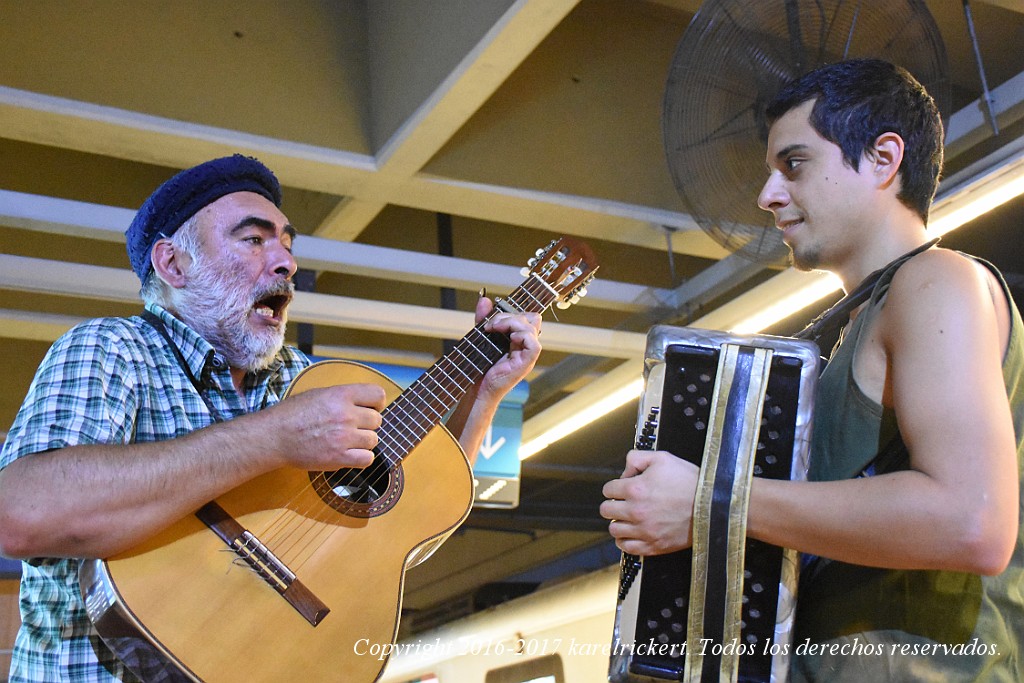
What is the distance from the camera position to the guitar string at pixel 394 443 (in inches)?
84.9

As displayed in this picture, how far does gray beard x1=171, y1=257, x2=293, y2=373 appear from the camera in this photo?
98.6 inches

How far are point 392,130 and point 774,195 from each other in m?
2.68

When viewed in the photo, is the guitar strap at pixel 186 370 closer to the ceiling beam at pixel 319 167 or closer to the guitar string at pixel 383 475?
the guitar string at pixel 383 475

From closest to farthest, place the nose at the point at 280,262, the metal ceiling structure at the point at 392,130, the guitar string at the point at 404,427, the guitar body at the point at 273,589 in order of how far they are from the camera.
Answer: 1. the guitar body at the point at 273,589
2. the guitar string at the point at 404,427
3. the nose at the point at 280,262
4. the metal ceiling structure at the point at 392,130

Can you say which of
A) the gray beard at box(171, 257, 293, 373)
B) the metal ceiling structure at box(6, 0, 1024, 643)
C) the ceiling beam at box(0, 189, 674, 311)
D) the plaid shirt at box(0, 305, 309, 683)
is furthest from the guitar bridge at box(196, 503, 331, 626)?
the ceiling beam at box(0, 189, 674, 311)

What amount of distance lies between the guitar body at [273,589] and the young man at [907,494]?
0.76 m

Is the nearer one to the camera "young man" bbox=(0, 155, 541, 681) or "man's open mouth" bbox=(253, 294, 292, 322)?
"young man" bbox=(0, 155, 541, 681)

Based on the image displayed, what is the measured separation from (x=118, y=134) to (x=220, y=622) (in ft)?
8.74

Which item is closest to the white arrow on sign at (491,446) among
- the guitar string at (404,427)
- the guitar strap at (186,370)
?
the guitar string at (404,427)

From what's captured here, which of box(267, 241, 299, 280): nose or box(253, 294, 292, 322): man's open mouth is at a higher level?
box(267, 241, 299, 280): nose

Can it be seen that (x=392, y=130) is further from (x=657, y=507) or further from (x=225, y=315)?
(x=657, y=507)

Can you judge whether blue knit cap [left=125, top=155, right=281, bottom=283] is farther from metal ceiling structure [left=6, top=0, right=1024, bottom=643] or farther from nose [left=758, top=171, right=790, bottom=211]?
nose [left=758, top=171, right=790, bottom=211]

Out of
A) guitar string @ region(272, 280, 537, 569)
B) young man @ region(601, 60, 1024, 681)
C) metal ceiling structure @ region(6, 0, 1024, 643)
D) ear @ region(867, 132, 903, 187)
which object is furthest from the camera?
metal ceiling structure @ region(6, 0, 1024, 643)

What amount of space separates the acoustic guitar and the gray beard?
0.22 meters
